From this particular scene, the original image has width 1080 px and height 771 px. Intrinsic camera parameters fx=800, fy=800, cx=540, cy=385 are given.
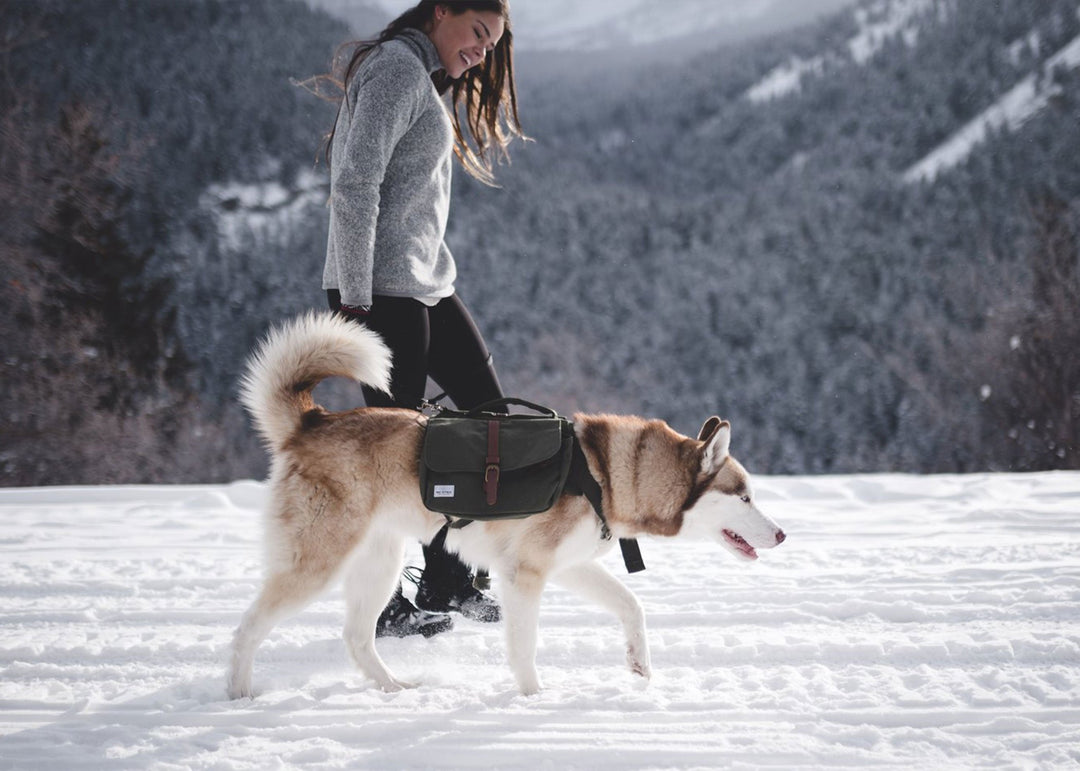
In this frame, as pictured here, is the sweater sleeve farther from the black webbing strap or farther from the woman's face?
the black webbing strap

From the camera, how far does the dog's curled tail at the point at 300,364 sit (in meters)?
2.46

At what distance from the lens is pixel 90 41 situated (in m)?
32.2

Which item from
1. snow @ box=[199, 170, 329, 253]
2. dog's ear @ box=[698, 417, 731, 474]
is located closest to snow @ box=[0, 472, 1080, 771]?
dog's ear @ box=[698, 417, 731, 474]

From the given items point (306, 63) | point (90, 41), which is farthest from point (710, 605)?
point (306, 63)

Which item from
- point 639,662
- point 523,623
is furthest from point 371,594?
point 639,662

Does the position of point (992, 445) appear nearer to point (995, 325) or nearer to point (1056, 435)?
point (1056, 435)

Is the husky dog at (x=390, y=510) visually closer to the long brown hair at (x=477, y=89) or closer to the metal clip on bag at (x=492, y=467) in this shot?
the metal clip on bag at (x=492, y=467)

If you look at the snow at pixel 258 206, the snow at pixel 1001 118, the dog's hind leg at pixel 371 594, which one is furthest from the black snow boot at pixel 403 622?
the snow at pixel 1001 118

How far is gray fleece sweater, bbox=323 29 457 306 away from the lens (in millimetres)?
2570

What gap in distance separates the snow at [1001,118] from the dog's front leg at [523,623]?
33379mm

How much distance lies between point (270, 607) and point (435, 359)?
1055 mm

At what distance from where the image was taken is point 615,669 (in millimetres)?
2711

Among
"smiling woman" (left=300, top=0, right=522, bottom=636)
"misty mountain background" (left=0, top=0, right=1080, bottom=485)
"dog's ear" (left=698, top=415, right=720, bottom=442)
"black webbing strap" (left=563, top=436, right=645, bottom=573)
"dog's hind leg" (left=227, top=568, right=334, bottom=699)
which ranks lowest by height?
"dog's hind leg" (left=227, top=568, right=334, bottom=699)

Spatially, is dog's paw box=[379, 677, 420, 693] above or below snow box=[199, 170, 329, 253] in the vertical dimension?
below
